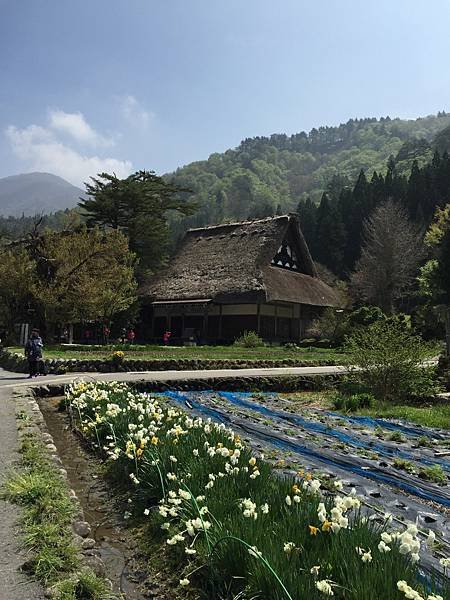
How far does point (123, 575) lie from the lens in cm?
315

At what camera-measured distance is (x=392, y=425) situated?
25.0ft

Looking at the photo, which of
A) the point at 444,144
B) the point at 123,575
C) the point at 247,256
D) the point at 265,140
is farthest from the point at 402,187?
the point at 265,140

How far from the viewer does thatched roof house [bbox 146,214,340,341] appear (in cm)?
2664

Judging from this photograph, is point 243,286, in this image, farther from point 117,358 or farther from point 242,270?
point 117,358

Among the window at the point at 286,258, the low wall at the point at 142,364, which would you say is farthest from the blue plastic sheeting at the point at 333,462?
the window at the point at 286,258

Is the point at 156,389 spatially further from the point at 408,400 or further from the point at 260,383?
the point at 408,400

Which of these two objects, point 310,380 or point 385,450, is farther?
point 310,380

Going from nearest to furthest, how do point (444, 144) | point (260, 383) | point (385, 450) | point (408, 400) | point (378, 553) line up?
1. point (378, 553)
2. point (385, 450)
3. point (408, 400)
4. point (260, 383)
5. point (444, 144)

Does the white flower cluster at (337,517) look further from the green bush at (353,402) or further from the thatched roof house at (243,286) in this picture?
the thatched roof house at (243,286)

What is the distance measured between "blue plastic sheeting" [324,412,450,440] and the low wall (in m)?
7.38

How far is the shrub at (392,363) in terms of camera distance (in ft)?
31.9

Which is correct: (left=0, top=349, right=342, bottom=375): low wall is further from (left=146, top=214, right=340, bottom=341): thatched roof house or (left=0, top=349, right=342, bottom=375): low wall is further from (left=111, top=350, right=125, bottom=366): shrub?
(left=146, top=214, right=340, bottom=341): thatched roof house

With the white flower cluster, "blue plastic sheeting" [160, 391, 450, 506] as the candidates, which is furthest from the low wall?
the white flower cluster

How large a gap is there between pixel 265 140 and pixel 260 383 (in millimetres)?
148774
